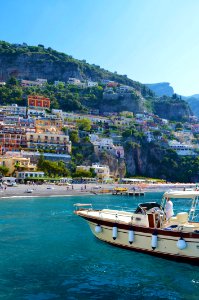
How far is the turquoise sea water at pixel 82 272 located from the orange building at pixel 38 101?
10352 cm

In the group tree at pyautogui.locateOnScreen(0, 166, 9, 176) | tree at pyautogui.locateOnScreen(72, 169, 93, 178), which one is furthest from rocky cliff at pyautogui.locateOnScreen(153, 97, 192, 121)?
tree at pyautogui.locateOnScreen(0, 166, 9, 176)

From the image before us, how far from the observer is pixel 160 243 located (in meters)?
20.0

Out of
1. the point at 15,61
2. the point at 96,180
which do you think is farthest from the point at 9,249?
the point at 15,61

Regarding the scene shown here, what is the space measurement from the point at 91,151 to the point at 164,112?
3775 inches

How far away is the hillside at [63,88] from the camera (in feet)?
467

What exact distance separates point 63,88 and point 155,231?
140953 millimetres

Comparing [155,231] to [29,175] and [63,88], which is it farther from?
[63,88]

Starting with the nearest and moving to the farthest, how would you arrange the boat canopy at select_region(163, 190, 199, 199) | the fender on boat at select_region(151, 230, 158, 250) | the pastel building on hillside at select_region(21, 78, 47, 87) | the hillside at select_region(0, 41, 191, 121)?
1. the fender on boat at select_region(151, 230, 158, 250)
2. the boat canopy at select_region(163, 190, 199, 199)
3. the hillside at select_region(0, 41, 191, 121)
4. the pastel building on hillside at select_region(21, 78, 47, 87)

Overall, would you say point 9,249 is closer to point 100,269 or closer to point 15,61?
point 100,269

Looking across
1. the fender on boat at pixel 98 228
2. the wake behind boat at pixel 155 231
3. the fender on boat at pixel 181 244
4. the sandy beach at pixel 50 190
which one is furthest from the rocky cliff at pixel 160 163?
the fender on boat at pixel 181 244

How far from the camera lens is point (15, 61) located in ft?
551

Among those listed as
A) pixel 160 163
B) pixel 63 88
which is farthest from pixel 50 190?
pixel 63 88

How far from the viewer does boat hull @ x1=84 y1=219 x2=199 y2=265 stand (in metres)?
19.0

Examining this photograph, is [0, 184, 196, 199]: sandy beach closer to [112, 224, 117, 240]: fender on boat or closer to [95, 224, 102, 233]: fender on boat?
[95, 224, 102, 233]: fender on boat
